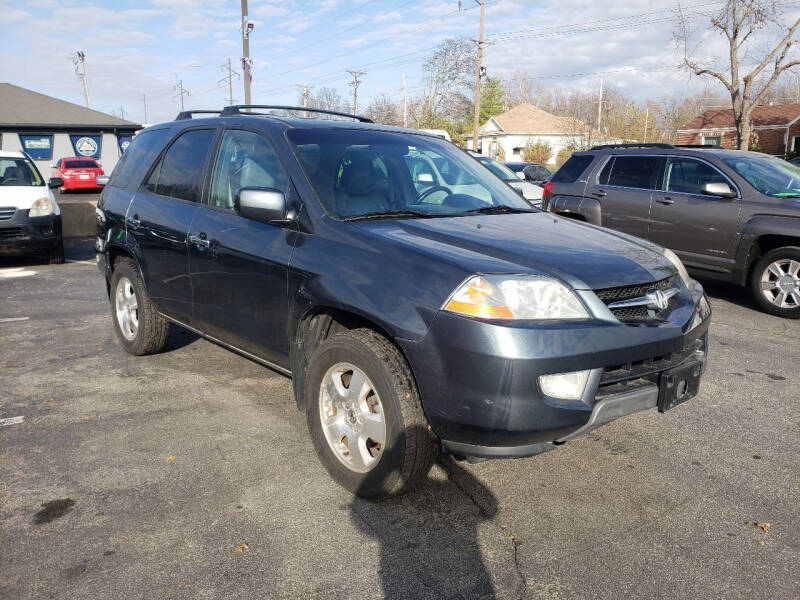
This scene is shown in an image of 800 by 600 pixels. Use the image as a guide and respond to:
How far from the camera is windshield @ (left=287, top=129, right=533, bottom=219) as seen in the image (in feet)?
11.9

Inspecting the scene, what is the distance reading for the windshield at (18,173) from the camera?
10750mm

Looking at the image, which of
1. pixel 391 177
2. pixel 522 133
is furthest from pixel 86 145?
pixel 391 177

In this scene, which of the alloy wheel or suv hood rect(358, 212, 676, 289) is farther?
the alloy wheel

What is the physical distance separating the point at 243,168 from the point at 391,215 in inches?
43.8

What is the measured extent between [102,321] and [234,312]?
353 centimetres

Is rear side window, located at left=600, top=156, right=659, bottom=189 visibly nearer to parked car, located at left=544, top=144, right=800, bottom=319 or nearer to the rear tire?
parked car, located at left=544, top=144, right=800, bottom=319

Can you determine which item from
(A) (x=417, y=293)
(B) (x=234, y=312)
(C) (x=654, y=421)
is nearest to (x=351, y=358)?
(A) (x=417, y=293)

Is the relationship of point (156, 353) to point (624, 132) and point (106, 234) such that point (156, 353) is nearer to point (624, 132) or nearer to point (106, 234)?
point (106, 234)

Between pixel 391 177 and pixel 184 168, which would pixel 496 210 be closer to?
pixel 391 177

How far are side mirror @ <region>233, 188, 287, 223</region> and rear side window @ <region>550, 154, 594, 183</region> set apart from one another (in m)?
6.43

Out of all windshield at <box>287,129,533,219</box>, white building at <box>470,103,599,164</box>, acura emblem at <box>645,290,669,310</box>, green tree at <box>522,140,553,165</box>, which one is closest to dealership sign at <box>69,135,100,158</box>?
green tree at <box>522,140,553,165</box>

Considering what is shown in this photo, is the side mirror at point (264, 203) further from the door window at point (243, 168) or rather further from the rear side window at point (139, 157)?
the rear side window at point (139, 157)

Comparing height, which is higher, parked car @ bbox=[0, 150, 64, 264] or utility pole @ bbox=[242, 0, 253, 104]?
utility pole @ bbox=[242, 0, 253, 104]

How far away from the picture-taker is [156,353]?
552 centimetres
